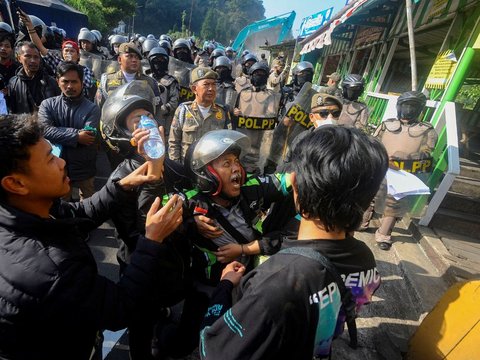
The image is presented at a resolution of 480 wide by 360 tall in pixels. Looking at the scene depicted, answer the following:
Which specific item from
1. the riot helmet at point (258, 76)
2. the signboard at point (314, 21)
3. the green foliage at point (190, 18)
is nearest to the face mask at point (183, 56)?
the riot helmet at point (258, 76)

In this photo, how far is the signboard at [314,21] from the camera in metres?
18.8

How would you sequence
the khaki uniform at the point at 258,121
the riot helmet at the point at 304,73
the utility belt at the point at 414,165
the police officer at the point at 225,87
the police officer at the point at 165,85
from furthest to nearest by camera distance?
the riot helmet at the point at 304,73
the police officer at the point at 225,87
the police officer at the point at 165,85
the khaki uniform at the point at 258,121
the utility belt at the point at 414,165

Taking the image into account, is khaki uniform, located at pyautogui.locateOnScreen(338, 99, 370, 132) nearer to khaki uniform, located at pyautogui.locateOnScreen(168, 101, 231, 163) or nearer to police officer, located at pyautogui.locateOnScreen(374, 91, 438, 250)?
police officer, located at pyautogui.locateOnScreen(374, 91, 438, 250)

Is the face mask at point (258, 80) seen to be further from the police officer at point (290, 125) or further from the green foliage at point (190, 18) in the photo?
the green foliage at point (190, 18)

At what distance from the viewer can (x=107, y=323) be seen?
113 centimetres

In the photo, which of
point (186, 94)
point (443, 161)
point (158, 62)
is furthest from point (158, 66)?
point (443, 161)

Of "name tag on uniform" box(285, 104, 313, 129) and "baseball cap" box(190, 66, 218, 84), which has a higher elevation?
"baseball cap" box(190, 66, 218, 84)

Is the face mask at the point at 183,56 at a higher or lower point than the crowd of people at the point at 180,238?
higher

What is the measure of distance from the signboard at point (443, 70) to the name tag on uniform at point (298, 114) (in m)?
2.81

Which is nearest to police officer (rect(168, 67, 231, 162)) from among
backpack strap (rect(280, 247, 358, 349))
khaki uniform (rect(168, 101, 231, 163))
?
khaki uniform (rect(168, 101, 231, 163))

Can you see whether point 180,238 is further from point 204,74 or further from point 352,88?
point 352,88

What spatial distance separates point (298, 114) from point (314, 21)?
1942cm

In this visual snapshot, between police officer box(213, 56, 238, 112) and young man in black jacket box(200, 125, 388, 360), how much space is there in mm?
3871

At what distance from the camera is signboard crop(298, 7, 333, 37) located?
1875 centimetres
